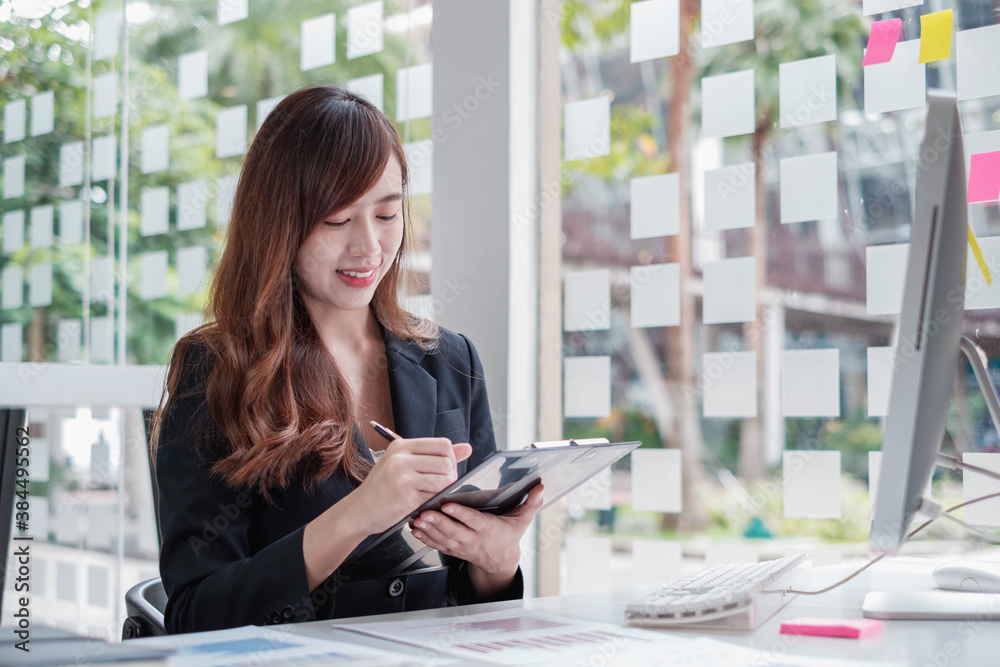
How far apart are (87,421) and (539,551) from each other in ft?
4.84

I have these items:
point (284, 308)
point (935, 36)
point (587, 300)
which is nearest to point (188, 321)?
point (284, 308)

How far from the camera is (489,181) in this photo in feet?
6.24

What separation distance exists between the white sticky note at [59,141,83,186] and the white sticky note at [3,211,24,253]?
23 cm

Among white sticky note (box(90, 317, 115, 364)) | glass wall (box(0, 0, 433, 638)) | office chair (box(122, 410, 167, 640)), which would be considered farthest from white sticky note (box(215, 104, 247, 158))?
office chair (box(122, 410, 167, 640))

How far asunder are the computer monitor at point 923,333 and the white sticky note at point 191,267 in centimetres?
199

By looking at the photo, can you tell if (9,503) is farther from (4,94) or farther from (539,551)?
(4,94)

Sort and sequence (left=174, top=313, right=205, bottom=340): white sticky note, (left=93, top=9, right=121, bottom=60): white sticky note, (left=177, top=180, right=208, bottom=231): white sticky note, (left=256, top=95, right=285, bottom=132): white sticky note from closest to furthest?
(left=256, top=95, right=285, bottom=132): white sticky note < (left=174, top=313, right=205, bottom=340): white sticky note < (left=177, top=180, right=208, bottom=231): white sticky note < (left=93, top=9, right=121, bottom=60): white sticky note

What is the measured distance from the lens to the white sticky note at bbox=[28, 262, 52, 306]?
2.68m

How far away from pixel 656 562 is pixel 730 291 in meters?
0.57

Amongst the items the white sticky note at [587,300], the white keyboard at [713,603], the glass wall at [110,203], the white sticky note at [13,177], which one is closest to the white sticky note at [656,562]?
the white sticky note at [587,300]

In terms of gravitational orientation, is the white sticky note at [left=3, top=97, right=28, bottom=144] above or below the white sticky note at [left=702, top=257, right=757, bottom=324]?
above

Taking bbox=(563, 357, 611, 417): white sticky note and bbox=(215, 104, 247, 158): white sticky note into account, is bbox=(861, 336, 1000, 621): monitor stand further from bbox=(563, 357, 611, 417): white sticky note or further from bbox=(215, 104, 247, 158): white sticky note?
bbox=(215, 104, 247, 158): white sticky note

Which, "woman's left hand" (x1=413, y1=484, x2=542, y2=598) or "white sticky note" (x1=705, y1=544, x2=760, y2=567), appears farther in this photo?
"white sticky note" (x1=705, y1=544, x2=760, y2=567)

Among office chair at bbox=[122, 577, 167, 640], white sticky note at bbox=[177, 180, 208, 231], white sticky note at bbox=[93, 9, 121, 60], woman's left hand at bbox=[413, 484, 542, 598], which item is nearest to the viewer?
woman's left hand at bbox=[413, 484, 542, 598]
